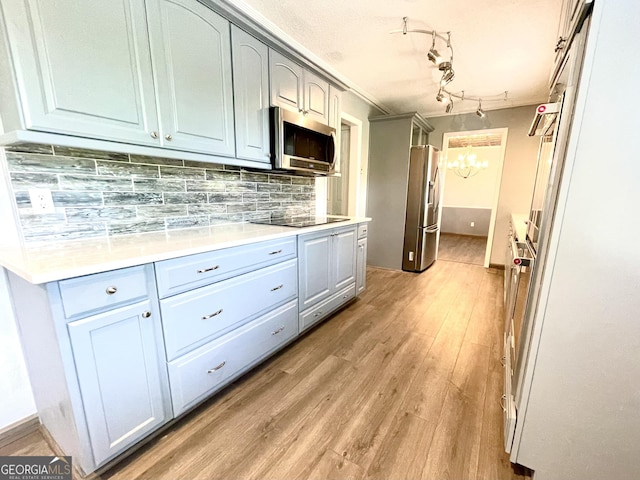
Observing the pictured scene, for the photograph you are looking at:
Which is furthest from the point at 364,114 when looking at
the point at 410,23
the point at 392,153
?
the point at 410,23

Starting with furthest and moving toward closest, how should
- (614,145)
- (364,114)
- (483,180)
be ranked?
1. (483,180)
2. (364,114)
3. (614,145)

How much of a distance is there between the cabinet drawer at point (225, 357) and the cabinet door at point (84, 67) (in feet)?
3.76

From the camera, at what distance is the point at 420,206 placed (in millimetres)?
3750

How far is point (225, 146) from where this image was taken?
1718 millimetres

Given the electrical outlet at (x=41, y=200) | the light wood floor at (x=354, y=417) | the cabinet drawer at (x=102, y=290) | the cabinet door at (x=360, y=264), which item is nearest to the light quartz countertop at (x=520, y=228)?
the light wood floor at (x=354, y=417)

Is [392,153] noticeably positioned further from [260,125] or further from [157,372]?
[157,372]

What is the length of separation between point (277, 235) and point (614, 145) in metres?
1.52

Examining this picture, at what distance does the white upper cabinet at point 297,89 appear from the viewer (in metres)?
2.00

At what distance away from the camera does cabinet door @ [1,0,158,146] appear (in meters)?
0.99

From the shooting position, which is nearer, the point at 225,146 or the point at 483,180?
the point at 225,146

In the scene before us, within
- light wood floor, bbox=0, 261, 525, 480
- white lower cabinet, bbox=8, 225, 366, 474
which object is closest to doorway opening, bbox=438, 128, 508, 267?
light wood floor, bbox=0, 261, 525, 480

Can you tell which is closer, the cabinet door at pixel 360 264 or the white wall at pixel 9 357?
the white wall at pixel 9 357

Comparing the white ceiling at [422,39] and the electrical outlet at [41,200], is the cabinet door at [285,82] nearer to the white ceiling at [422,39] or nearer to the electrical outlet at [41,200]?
the white ceiling at [422,39]

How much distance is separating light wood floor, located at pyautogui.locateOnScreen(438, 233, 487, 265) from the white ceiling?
2676mm
